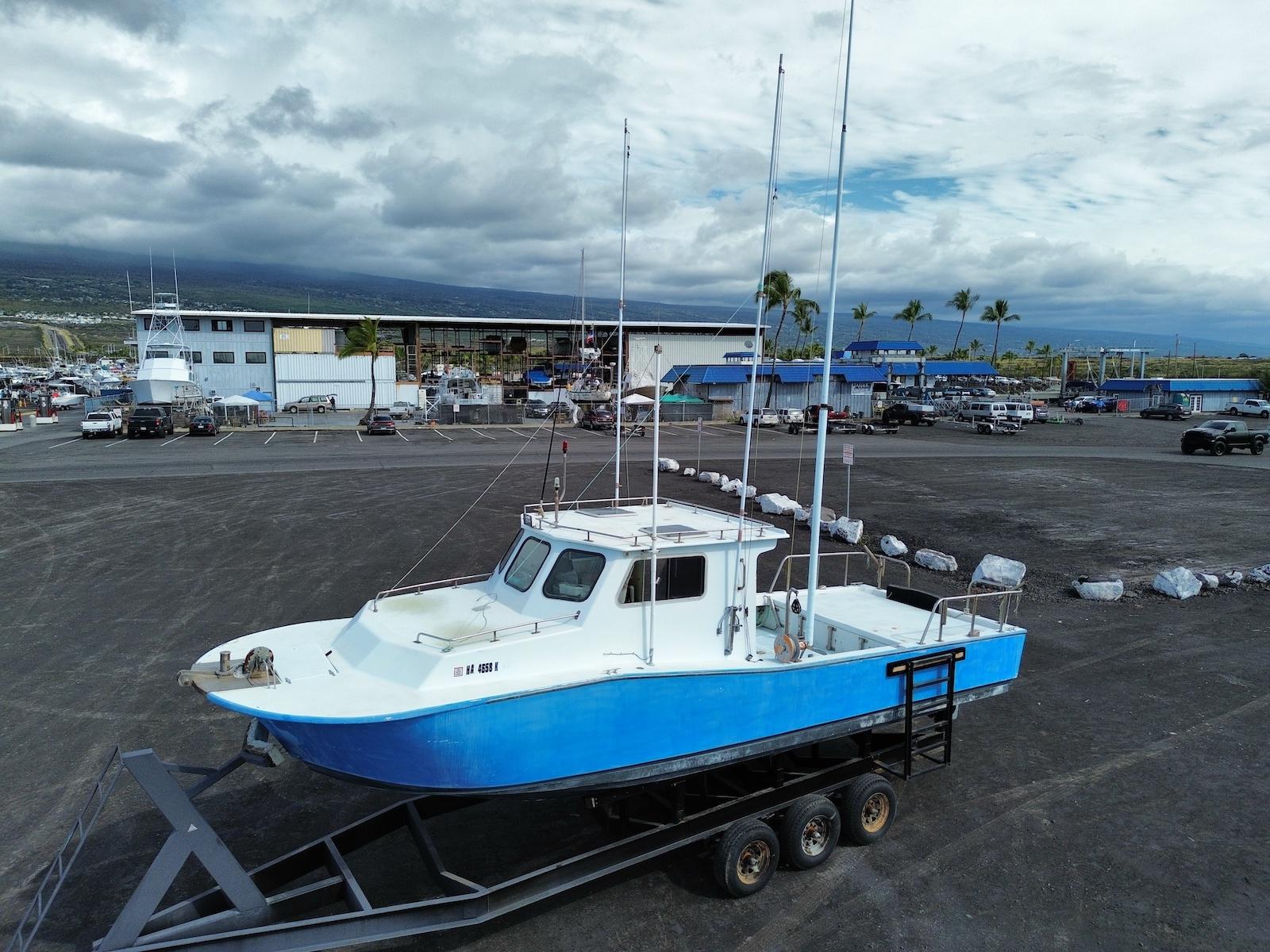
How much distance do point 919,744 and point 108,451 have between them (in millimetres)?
40141

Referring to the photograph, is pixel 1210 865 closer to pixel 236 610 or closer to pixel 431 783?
pixel 431 783

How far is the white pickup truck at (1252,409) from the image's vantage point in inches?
2549

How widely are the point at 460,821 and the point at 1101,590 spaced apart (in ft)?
42.5

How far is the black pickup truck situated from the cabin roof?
4292cm

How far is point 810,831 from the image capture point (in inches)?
288

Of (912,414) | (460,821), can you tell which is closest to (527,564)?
(460,821)

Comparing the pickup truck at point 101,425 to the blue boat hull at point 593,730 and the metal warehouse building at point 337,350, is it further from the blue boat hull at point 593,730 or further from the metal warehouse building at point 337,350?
the blue boat hull at point 593,730

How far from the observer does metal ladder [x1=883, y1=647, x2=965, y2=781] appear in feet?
26.0

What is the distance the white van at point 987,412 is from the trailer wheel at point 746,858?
2027 inches

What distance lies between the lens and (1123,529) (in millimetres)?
21094

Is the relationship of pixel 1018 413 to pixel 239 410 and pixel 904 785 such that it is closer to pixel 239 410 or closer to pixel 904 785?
pixel 904 785

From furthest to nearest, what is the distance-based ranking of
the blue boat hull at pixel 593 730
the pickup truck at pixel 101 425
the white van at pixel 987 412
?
the white van at pixel 987 412, the pickup truck at pixel 101 425, the blue boat hull at pixel 593 730

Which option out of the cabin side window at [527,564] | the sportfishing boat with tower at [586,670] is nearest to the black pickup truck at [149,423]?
the sportfishing boat with tower at [586,670]

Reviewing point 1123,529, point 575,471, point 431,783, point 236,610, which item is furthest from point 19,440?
point 1123,529
